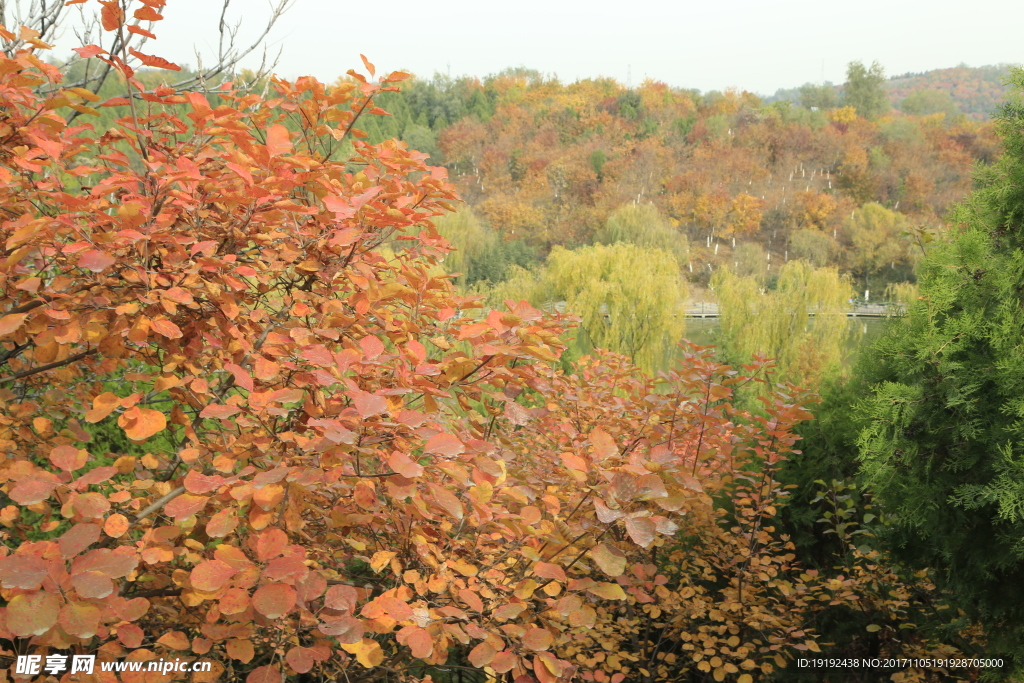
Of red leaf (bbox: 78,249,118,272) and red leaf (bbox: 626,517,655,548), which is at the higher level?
red leaf (bbox: 78,249,118,272)

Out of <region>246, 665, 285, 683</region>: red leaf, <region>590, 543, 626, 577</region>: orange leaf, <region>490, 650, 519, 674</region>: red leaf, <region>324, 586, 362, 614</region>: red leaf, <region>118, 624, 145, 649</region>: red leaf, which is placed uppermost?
<region>590, 543, 626, 577</region>: orange leaf

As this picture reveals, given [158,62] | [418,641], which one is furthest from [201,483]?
[158,62]

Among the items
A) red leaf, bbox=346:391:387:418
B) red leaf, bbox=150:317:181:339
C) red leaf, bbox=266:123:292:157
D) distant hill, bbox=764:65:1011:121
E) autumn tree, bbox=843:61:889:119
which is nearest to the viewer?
red leaf, bbox=346:391:387:418

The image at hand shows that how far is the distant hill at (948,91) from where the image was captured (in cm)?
7794

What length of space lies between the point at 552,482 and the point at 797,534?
300 centimetres

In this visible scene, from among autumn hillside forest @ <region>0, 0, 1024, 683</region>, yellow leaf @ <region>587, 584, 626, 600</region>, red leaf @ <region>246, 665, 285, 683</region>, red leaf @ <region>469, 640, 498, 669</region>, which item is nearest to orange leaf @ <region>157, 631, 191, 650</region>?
autumn hillside forest @ <region>0, 0, 1024, 683</region>

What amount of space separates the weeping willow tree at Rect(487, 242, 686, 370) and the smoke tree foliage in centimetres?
1312

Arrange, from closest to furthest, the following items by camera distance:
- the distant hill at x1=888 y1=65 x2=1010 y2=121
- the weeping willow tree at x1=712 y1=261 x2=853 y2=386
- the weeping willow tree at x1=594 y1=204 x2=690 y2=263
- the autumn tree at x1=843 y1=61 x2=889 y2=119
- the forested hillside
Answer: the weeping willow tree at x1=712 y1=261 x2=853 y2=386 < the weeping willow tree at x1=594 y1=204 x2=690 y2=263 < the forested hillside < the autumn tree at x1=843 y1=61 x2=889 y2=119 < the distant hill at x1=888 y1=65 x2=1010 y2=121

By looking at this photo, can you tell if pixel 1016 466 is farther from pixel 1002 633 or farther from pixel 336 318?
pixel 336 318

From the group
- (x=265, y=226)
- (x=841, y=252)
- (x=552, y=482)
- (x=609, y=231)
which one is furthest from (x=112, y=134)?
(x=841, y=252)

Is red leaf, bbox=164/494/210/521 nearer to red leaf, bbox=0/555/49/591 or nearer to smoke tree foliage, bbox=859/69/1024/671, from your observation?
red leaf, bbox=0/555/49/591

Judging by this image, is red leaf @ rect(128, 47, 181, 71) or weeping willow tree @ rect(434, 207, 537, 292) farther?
weeping willow tree @ rect(434, 207, 537, 292)

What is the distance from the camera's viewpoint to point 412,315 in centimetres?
208

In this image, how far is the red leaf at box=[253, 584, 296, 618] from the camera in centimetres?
107
